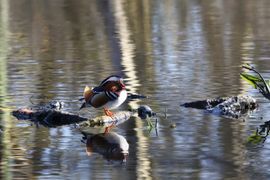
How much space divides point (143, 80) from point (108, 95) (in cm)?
299

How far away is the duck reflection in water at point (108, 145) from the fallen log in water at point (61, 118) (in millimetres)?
476

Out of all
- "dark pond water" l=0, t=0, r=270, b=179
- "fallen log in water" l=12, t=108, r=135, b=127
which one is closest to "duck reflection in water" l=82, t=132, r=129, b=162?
"dark pond water" l=0, t=0, r=270, b=179

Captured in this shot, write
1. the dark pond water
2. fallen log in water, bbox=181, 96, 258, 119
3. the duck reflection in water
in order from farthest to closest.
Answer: fallen log in water, bbox=181, 96, 258, 119 → the duck reflection in water → the dark pond water

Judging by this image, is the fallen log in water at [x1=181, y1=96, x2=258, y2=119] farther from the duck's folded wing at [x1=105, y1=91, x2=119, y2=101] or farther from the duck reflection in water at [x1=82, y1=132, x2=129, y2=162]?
the duck reflection in water at [x1=82, y1=132, x2=129, y2=162]

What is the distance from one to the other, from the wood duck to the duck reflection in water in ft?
1.70

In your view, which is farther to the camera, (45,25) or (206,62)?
(45,25)

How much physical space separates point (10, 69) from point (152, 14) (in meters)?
12.2

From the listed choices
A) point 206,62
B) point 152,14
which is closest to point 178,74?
point 206,62

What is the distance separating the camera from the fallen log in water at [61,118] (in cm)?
954

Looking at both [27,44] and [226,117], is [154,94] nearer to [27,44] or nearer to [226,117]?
[226,117]

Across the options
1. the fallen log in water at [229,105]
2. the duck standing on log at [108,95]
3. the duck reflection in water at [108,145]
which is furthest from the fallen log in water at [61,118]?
the fallen log in water at [229,105]

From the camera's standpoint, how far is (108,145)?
27.9 feet

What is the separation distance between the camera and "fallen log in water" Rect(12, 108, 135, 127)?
31.3 feet

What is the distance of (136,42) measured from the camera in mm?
18234
